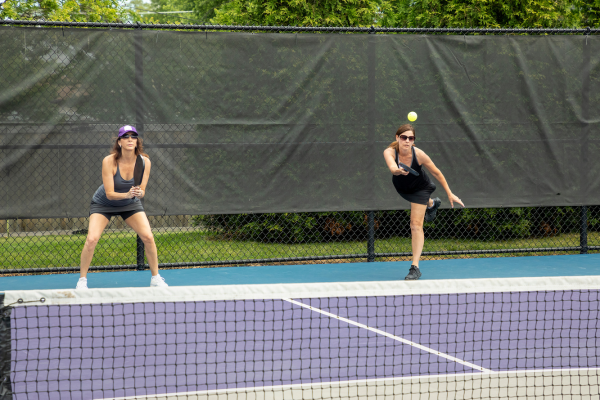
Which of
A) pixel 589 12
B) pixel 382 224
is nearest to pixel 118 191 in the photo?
pixel 382 224

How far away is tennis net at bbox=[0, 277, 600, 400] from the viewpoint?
2781 mm

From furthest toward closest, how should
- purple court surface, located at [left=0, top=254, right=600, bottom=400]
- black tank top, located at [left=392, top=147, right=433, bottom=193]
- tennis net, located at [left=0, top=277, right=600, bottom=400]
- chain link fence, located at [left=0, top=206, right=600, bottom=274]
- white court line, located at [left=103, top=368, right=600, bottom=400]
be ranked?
chain link fence, located at [left=0, top=206, right=600, bottom=274] → black tank top, located at [left=392, top=147, right=433, bottom=193] → purple court surface, located at [left=0, top=254, right=600, bottom=400] → white court line, located at [left=103, top=368, right=600, bottom=400] → tennis net, located at [left=0, top=277, right=600, bottom=400]

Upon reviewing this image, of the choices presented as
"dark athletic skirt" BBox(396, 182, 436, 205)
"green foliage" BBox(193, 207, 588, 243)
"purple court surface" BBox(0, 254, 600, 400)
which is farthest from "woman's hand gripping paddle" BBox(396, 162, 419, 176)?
"green foliage" BBox(193, 207, 588, 243)

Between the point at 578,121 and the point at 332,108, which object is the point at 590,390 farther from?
the point at 578,121

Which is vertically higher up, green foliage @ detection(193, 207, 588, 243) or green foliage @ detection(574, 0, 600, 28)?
green foliage @ detection(574, 0, 600, 28)

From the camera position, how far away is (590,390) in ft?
10.5

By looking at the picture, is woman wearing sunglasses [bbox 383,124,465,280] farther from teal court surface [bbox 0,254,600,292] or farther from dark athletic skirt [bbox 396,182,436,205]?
teal court surface [bbox 0,254,600,292]

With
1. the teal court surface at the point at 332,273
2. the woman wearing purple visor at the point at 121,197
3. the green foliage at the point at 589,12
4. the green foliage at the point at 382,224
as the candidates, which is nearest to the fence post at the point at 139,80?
the woman wearing purple visor at the point at 121,197

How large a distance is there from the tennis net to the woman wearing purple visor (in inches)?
29.4

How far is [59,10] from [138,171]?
30.9 feet

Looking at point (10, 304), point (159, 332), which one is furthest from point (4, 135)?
point (10, 304)

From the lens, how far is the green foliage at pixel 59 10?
40.7 feet

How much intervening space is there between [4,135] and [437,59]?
4.56 m

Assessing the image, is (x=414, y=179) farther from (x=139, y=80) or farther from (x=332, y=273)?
(x=139, y=80)
